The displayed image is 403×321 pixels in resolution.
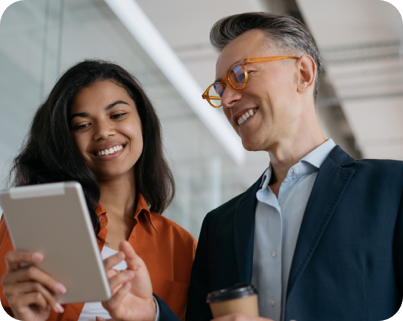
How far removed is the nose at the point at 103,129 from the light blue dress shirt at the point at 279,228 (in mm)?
776

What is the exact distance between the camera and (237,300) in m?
1.26

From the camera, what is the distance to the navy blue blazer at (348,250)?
1.45m

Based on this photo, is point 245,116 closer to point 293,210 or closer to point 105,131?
point 293,210

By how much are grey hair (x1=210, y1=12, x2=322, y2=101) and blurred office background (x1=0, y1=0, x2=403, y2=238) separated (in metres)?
1.45

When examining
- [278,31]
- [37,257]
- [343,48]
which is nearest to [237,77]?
[278,31]

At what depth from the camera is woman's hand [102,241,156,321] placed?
1373mm

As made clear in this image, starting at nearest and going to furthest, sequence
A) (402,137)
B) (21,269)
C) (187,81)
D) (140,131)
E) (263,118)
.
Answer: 1. (21,269)
2. (263,118)
3. (140,131)
4. (187,81)
5. (402,137)

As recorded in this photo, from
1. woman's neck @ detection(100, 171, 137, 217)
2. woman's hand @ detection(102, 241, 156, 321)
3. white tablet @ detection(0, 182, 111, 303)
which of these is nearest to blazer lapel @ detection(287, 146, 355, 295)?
woman's hand @ detection(102, 241, 156, 321)

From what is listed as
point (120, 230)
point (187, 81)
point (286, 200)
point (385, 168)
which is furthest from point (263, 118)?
point (187, 81)

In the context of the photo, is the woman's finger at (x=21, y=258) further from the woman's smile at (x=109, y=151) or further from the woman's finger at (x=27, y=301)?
the woman's smile at (x=109, y=151)

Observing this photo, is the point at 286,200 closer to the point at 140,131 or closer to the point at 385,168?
the point at 385,168

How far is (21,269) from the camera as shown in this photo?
1.37 meters

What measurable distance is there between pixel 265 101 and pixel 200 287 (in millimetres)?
863

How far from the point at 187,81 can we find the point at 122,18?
214 cm
